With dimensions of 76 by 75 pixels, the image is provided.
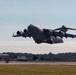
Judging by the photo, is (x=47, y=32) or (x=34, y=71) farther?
(x=47, y=32)

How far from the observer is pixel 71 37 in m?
106

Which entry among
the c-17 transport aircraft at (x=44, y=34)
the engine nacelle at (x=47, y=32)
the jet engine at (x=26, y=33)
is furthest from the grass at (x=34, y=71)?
the engine nacelle at (x=47, y=32)

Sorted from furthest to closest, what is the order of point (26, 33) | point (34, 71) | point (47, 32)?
point (47, 32) < point (26, 33) < point (34, 71)

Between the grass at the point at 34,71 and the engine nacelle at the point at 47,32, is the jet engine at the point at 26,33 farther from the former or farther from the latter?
the grass at the point at 34,71

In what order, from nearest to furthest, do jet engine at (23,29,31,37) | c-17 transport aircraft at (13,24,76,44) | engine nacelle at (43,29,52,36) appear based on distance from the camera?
c-17 transport aircraft at (13,24,76,44), jet engine at (23,29,31,37), engine nacelle at (43,29,52,36)

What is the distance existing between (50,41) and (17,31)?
10.3 metres

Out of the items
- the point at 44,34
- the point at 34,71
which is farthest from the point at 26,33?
the point at 34,71

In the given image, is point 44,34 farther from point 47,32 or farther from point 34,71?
point 34,71

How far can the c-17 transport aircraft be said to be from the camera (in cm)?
9746

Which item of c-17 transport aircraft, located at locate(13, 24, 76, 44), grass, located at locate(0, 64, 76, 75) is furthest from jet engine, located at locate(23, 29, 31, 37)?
grass, located at locate(0, 64, 76, 75)

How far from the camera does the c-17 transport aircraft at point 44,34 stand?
97456 millimetres

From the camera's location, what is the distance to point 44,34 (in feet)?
336

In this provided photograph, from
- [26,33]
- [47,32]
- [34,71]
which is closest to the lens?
[34,71]

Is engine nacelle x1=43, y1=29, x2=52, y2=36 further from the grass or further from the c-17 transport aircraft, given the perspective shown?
the grass
